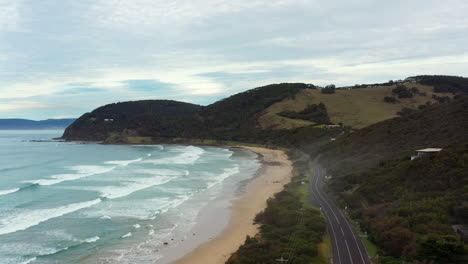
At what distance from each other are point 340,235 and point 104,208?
2511cm

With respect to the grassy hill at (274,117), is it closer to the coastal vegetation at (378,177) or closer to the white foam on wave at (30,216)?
the coastal vegetation at (378,177)

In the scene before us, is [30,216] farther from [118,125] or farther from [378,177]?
[118,125]

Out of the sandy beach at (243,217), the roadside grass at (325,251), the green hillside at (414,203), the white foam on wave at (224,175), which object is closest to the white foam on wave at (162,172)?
the white foam on wave at (224,175)

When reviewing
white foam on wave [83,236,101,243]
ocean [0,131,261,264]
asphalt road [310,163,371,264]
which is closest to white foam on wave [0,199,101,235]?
ocean [0,131,261,264]

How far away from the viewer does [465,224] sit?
26.1 meters

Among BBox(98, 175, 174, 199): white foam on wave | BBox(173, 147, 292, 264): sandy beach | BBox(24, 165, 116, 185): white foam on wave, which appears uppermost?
BBox(24, 165, 116, 185): white foam on wave

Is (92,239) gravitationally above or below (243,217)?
above

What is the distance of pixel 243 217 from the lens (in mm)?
37656

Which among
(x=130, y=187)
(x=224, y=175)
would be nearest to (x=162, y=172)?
(x=224, y=175)

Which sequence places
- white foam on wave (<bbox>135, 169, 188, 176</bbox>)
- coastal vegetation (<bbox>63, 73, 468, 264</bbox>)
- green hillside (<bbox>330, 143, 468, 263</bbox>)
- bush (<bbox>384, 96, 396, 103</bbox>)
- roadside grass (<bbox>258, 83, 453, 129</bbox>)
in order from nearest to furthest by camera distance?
1. green hillside (<bbox>330, 143, 468, 263</bbox>)
2. coastal vegetation (<bbox>63, 73, 468, 264</bbox>)
3. white foam on wave (<bbox>135, 169, 188, 176</bbox>)
4. roadside grass (<bbox>258, 83, 453, 129</bbox>)
5. bush (<bbox>384, 96, 396, 103</bbox>)

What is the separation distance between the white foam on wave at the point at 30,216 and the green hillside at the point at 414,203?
94.5 feet

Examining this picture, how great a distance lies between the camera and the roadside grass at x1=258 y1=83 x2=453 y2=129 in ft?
389

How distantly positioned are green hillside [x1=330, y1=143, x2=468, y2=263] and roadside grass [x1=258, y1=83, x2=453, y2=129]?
6933 cm

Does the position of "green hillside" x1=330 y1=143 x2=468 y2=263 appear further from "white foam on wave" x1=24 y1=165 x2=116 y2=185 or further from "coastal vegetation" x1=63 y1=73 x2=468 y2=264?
"white foam on wave" x1=24 y1=165 x2=116 y2=185
